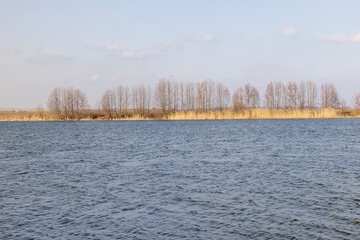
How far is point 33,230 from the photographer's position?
8.38 meters

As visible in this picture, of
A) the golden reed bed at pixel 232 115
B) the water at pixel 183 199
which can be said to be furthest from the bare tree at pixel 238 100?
the water at pixel 183 199

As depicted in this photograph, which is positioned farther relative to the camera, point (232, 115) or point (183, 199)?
point (232, 115)

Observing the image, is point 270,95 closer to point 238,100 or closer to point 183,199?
point 238,100

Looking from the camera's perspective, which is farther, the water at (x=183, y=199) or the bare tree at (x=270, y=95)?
the bare tree at (x=270, y=95)

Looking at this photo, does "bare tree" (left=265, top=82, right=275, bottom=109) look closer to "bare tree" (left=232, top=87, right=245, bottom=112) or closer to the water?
"bare tree" (left=232, top=87, right=245, bottom=112)

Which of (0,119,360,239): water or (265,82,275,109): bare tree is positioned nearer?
(0,119,360,239): water

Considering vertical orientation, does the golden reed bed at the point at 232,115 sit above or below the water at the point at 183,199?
above

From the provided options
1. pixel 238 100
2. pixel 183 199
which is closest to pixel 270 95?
pixel 238 100

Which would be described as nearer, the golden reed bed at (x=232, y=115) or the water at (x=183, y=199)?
the water at (x=183, y=199)

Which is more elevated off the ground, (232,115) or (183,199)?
(232,115)

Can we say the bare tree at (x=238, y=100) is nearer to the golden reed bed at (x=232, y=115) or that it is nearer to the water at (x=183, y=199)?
the golden reed bed at (x=232, y=115)

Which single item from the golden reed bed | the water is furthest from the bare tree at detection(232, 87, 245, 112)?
the water

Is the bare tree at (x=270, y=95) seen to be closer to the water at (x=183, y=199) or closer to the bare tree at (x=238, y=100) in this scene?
the bare tree at (x=238, y=100)

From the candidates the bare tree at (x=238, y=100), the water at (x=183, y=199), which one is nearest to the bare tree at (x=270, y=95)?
the bare tree at (x=238, y=100)
